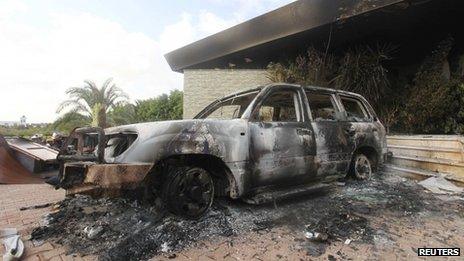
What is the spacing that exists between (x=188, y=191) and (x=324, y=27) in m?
6.53

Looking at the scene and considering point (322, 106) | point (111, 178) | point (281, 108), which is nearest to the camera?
point (111, 178)

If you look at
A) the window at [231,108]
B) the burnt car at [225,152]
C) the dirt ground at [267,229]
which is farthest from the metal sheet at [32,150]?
the window at [231,108]

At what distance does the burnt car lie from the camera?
10.4 feet

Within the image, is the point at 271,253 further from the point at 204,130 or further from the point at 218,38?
the point at 218,38

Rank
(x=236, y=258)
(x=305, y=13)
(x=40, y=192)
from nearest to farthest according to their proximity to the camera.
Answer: (x=236, y=258) → (x=40, y=192) → (x=305, y=13)

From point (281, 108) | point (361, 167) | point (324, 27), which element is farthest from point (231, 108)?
point (324, 27)

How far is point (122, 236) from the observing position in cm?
323

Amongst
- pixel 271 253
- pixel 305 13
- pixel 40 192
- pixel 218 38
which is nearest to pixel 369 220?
pixel 271 253

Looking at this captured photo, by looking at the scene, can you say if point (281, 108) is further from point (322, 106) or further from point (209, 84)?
point (209, 84)

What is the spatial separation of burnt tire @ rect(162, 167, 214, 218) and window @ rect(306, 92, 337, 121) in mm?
2079

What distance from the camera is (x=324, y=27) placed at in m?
8.15

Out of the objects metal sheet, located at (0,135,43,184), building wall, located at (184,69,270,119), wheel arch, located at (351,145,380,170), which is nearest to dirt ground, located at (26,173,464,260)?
wheel arch, located at (351,145,380,170)

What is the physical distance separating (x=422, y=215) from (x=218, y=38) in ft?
30.0

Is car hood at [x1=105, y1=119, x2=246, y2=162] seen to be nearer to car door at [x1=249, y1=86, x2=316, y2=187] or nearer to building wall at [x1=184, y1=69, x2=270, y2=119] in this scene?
car door at [x1=249, y1=86, x2=316, y2=187]
